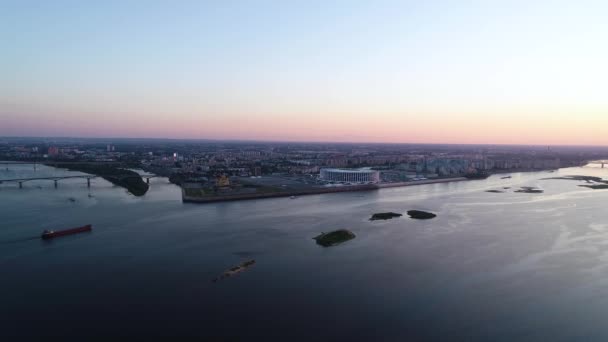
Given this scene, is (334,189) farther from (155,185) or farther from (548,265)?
(548,265)

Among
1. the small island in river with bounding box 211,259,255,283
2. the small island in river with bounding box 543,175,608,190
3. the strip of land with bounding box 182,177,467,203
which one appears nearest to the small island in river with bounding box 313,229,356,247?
the small island in river with bounding box 211,259,255,283

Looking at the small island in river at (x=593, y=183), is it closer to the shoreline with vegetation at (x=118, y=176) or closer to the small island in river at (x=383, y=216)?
the small island in river at (x=383, y=216)

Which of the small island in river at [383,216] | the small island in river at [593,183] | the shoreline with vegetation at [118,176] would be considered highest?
the shoreline with vegetation at [118,176]

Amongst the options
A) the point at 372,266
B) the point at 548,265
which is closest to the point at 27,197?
the point at 372,266

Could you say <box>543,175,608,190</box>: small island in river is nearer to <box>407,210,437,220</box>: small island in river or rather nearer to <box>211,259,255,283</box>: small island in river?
<box>407,210,437,220</box>: small island in river

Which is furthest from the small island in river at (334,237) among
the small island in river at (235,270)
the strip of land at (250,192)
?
the strip of land at (250,192)

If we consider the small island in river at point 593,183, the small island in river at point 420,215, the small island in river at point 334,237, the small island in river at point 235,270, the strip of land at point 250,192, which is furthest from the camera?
the small island in river at point 593,183

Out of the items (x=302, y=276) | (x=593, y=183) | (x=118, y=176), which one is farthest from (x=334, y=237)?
(x=593, y=183)
